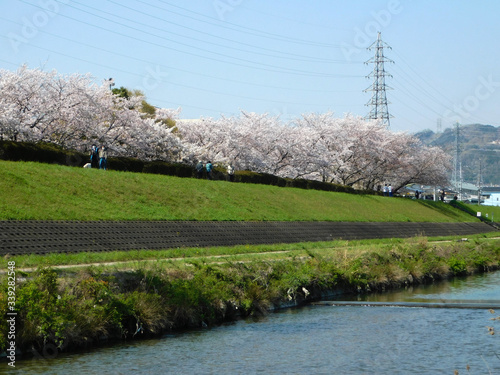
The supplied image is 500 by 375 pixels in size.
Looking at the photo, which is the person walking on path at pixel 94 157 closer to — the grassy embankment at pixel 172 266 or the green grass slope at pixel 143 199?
the green grass slope at pixel 143 199

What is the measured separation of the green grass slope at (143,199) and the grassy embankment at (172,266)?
95 mm

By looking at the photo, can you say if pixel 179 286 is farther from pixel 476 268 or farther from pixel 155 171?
Answer: pixel 155 171

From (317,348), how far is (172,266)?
17.6 ft

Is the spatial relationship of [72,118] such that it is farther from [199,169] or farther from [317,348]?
[317,348]

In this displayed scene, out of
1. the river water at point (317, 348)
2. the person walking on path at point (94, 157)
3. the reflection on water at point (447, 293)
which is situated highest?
the person walking on path at point (94, 157)

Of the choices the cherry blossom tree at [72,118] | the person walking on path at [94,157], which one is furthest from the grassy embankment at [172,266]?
the cherry blossom tree at [72,118]

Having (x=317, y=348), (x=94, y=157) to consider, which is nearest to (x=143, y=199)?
(x=94, y=157)

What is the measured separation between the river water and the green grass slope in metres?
10.9

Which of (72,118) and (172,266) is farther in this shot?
(72,118)

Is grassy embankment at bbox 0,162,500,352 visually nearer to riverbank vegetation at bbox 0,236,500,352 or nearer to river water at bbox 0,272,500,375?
riverbank vegetation at bbox 0,236,500,352

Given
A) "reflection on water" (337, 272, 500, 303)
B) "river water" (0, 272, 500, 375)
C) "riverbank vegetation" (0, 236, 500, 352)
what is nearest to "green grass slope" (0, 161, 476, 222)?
"riverbank vegetation" (0, 236, 500, 352)

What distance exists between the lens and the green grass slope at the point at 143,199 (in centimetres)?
2583

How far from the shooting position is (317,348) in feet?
47.8

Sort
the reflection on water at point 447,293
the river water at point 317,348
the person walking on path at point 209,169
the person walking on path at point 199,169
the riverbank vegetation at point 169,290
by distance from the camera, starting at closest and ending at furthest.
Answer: the river water at point 317,348
the riverbank vegetation at point 169,290
the reflection on water at point 447,293
the person walking on path at point 199,169
the person walking on path at point 209,169
